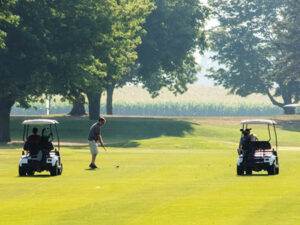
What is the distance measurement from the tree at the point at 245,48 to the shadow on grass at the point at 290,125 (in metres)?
22.5

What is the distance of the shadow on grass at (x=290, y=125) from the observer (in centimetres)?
8642

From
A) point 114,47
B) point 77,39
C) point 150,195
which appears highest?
point 77,39

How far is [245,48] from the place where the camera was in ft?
389

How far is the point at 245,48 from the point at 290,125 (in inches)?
1235

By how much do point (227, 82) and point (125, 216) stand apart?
334ft

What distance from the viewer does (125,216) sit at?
1681 cm

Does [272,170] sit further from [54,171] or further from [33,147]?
[33,147]

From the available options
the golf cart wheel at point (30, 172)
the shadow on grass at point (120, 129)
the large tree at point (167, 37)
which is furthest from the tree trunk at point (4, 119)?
the golf cart wheel at point (30, 172)

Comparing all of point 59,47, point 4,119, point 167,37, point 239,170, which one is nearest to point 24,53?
point 59,47

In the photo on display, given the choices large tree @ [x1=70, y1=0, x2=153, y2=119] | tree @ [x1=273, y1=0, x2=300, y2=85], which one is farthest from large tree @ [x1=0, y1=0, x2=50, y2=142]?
tree @ [x1=273, y1=0, x2=300, y2=85]

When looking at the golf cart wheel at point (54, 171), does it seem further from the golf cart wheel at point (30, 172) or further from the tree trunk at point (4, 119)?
the tree trunk at point (4, 119)

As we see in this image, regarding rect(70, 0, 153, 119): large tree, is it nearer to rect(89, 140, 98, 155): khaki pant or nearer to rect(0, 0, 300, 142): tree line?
rect(0, 0, 300, 142): tree line

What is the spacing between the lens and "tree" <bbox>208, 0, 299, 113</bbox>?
116 meters

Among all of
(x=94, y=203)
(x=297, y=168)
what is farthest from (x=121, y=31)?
(x=94, y=203)
